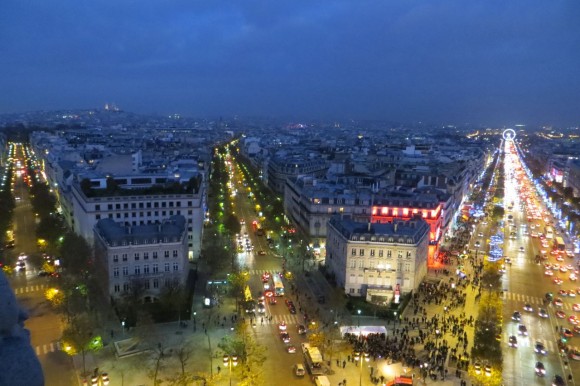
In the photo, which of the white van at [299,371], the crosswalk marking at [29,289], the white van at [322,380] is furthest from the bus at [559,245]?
the crosswalk marking at [29,289]

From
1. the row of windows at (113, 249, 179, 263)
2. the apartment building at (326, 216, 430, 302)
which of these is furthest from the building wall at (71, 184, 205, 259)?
the apartment building at (326, 216, 430, 302)

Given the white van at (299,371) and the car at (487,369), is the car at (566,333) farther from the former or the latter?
the white van at (299,371)

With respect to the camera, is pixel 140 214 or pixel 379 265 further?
pixel 140 214

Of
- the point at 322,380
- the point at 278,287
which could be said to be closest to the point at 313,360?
the point at 322,380

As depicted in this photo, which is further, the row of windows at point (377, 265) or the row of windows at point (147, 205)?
the row of windows at point (147, 205)

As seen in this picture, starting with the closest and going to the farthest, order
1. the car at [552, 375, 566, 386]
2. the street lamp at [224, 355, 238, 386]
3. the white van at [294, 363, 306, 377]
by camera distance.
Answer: the car at [552, 375, 566, 386], the white van at [294, 363, 306, 377], the street lamp at [224, 355, 238, 386]

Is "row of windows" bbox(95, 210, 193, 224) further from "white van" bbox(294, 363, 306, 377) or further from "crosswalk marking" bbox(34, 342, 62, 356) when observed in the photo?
"white van" bbox(294, 363, 306, 377)

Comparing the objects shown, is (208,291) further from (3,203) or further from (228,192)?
(228,192)

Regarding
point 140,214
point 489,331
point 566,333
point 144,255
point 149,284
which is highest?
point 140,214

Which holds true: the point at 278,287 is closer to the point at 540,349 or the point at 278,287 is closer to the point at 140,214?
the point at 140,214

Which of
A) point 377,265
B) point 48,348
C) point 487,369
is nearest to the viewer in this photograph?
point 487,369

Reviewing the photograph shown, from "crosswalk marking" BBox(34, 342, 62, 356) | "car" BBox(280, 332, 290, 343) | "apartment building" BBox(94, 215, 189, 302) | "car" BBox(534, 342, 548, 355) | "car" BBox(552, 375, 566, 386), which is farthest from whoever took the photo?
"apartment building" BBox(94, 215, 189, 302)
